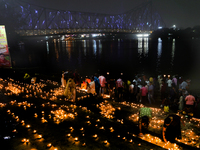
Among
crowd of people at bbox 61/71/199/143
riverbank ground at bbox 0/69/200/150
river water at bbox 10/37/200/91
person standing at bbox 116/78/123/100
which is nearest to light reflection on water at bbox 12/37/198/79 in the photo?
river water at bbox 10/37/200/91

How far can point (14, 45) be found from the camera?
42.8m

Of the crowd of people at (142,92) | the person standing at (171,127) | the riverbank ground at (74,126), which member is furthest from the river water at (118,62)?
the person standing at (171,127)

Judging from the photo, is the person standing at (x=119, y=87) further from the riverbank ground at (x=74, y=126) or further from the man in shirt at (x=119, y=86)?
the riverbank ground at (x=74, y=126)

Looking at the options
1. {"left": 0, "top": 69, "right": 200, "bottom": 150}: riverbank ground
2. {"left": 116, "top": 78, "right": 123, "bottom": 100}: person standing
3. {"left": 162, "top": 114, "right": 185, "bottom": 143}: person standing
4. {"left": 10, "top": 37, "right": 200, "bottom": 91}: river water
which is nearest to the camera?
{"left": 162, "top": 114, "right": 185, "bottom": 143}: person standing

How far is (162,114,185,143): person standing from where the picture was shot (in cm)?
536

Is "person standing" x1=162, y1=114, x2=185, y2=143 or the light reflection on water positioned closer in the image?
"person standing" x1=162, y1=114, x2=185, y2=143

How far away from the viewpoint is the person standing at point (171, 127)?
17.6 feet

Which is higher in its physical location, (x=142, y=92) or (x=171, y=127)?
(x=171, y=127)

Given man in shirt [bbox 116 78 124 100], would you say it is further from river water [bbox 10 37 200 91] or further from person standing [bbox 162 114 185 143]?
river water [bbox 10 37 200 91]

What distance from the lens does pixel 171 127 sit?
17.9 ft

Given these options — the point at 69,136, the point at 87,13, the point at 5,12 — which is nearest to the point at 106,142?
the point at 69,136

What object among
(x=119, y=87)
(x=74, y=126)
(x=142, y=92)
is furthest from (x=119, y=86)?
(x=74, y=126)

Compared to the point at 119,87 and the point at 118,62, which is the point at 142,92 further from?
the point at 118,62

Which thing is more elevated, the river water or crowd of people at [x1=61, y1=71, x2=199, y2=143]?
crowd of people at [x1=61, y1=71, x2=199, y2=143]
